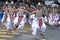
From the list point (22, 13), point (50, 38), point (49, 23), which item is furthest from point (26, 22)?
point (50, 38)

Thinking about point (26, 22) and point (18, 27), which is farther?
point (26, 22)

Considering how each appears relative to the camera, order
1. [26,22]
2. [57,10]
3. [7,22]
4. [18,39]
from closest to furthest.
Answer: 1. [18,39]
2. [7,22]
3. [26,22]
4. [57,10]

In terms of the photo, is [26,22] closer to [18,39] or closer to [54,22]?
[54,22]

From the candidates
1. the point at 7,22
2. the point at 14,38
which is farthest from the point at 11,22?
the point at 14,38

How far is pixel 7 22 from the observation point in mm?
18125

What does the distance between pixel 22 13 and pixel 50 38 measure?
3235 millimetres

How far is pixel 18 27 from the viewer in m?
18.5

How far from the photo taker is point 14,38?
1590 centimetres

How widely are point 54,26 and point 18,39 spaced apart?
7566 millimetres

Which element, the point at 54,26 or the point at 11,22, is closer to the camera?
the point at 11,22

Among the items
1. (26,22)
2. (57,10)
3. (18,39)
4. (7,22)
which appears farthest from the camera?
(57,10)

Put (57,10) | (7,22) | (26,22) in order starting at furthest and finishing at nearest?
(57,10) < (26,22) < (7,22)

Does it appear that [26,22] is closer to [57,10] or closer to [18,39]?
[57,10]

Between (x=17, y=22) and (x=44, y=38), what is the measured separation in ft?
10.3
